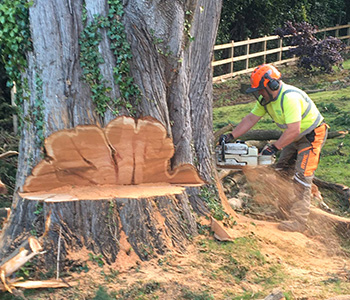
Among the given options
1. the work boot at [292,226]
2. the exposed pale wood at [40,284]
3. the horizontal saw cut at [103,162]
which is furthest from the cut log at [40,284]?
the work boot at [292,226]

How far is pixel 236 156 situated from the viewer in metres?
6.05

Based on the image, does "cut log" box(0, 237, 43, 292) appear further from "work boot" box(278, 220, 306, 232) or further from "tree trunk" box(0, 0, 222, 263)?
"work boot" box(278, 220, 306, 232)

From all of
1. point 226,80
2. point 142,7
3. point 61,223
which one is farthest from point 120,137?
point 226,80

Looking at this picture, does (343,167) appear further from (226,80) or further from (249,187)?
(226,80)

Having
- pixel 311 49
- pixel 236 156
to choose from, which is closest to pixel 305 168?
pixel 236 156

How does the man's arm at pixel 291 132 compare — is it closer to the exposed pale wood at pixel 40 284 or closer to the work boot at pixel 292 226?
the work boot at pixel 292 226

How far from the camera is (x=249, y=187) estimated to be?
6.96m

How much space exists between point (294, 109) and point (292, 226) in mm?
1403

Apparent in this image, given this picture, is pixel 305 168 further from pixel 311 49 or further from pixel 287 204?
pixel 311 49

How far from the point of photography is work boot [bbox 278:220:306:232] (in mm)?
Answer: 5611

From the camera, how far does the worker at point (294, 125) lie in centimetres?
545

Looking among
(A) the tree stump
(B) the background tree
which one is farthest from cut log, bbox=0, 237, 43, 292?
(B) the background tree

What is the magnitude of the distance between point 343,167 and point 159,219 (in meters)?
4.88

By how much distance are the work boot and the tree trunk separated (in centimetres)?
174
